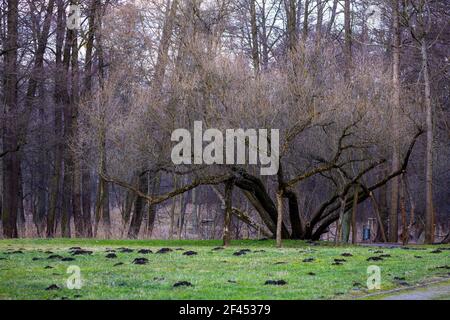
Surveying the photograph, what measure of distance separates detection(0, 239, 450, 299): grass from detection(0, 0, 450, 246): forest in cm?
590

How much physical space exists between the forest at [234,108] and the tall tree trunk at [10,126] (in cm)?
9

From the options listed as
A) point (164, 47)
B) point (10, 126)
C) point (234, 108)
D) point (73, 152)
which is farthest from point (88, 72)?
point (234, 108)

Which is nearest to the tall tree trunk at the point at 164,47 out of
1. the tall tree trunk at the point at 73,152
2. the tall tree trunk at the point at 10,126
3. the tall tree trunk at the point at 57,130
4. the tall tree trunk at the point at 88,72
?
the tall tree trunk at the point at 88,72

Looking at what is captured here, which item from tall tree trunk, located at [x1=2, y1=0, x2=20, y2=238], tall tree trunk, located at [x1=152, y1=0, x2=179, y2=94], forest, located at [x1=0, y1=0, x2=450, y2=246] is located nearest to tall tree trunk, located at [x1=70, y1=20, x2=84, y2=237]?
forest, located at [x1=0, y1=0, x2=450, y2=246]

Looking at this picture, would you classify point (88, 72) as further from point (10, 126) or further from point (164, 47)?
point (164, 47)

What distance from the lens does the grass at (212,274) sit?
11930mm

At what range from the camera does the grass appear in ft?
39.1

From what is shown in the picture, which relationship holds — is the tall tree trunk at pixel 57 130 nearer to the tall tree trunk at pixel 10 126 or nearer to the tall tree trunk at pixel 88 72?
the tall tree trunk at pixel 88 72

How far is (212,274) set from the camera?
48.3 feet

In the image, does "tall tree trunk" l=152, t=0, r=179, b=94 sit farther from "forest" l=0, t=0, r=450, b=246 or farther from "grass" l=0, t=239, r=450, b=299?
"grass" l=0, t=239, r=450, b=299
